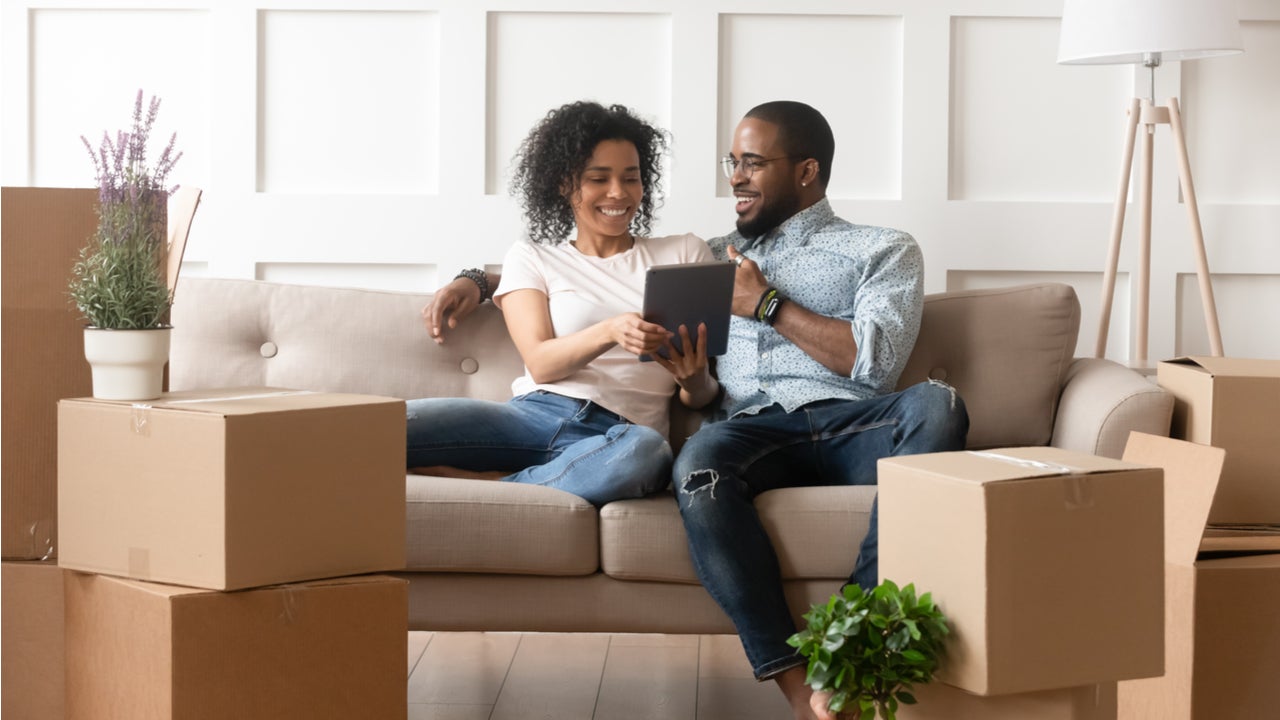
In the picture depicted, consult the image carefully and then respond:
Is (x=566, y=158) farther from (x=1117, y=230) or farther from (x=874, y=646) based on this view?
(x=874, y=646)

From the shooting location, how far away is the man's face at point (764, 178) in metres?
2.53

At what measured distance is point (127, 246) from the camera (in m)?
1.69

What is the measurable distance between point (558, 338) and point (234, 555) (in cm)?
90

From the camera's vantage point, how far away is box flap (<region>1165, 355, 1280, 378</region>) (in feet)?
6.63

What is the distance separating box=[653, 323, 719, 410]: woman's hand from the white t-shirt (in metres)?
0.05

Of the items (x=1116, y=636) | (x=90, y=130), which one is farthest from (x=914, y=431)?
(x=90, y=130)

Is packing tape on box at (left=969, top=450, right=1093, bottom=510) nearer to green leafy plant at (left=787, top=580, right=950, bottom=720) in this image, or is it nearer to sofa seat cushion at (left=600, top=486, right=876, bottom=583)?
green leafy plant at (left=787, top=580, right=950, bottom=720)

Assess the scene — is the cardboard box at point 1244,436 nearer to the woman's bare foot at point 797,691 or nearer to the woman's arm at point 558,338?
the woman's bare foot at point 797,691

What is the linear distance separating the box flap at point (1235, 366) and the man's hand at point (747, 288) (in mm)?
719

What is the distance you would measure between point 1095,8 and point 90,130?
221 centimetres

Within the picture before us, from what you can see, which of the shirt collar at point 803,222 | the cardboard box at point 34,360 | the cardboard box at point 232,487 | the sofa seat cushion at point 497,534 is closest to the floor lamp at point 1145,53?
the shirt collar at point 803,222

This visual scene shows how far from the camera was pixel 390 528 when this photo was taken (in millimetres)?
1707

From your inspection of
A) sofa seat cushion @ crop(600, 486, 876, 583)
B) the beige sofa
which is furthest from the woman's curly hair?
sofa seat cushion @ crop(600, 486, 876, 583)

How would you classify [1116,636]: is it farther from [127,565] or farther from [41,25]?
[41,25]
